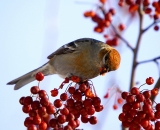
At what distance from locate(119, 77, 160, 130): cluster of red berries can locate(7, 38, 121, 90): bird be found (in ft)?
2.70

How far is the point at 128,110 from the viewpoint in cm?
244

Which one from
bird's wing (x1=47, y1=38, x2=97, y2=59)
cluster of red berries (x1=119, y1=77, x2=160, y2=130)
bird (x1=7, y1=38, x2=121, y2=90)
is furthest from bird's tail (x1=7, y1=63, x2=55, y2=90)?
cluster of red berries (x1=119, y1=77, x2=160, y2=130)

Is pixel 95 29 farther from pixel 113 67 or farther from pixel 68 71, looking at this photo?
pixel 113 67

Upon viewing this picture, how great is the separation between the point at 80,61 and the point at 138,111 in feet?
4.95

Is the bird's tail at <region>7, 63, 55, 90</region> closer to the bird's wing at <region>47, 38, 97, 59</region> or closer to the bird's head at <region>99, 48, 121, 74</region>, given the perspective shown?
the bird's wing at <region>47, 38, 97, 59</region>

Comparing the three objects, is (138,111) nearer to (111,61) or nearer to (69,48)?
(111,61)

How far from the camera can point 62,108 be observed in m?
2.44

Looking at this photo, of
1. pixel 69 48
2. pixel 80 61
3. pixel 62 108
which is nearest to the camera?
pixel 62 108

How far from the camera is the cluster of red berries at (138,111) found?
242 centimetres

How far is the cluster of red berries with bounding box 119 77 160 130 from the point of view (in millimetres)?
2416

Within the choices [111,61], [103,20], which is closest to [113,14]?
[103,20]

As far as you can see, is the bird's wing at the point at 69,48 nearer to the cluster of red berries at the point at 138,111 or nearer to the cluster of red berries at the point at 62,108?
the cluster of red berries at the point at 62,108

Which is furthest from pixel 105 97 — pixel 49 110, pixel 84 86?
pixel 49 110

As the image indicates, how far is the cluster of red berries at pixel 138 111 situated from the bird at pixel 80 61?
0.82 metres
